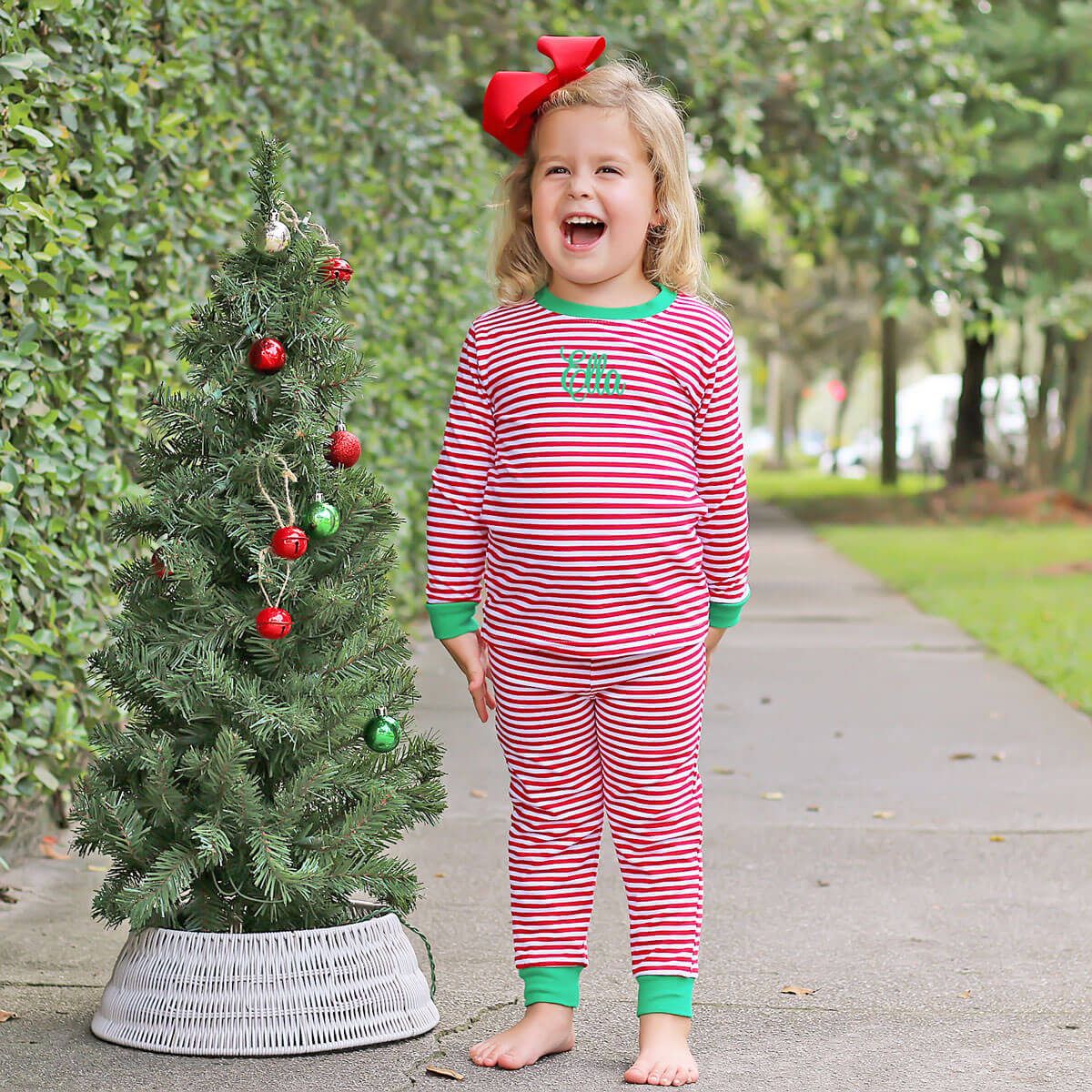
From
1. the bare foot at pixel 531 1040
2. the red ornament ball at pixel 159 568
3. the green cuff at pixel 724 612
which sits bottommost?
the bare foot at pixel 531 1040

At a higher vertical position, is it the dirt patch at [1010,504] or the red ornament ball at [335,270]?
the red ornament ball at [335,270]

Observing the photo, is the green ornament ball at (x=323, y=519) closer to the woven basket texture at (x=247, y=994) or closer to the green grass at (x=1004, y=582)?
the woven basket texture at (x=247, y=994)

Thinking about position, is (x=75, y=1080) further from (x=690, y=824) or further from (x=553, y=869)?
(x=690, y=824)

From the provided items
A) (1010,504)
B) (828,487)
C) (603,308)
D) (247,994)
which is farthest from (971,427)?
(247,994)

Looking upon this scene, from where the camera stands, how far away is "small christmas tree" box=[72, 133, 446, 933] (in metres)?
3.33

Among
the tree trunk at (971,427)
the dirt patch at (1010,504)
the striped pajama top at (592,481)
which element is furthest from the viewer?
the tree trunk at (971,427)

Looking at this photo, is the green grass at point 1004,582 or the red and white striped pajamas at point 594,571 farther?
the green grass at point 1004,582

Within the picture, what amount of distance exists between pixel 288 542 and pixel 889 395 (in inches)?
1108

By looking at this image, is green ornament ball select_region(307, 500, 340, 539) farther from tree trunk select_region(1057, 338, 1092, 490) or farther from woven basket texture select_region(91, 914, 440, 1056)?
tree trunk select_region(1057, 338, 1092, 490)

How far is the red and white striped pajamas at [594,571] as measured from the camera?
3201mm

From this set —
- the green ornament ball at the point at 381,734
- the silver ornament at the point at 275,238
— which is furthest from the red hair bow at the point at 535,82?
the green ornament ball at the point at 381,734

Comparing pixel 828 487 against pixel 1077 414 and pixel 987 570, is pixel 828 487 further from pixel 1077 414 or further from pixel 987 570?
pixel 987 570

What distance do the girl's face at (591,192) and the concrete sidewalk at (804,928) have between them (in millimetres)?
1644

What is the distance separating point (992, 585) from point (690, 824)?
11.2 metres
